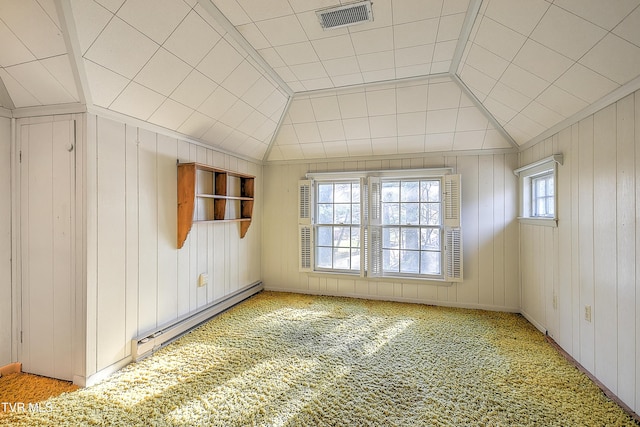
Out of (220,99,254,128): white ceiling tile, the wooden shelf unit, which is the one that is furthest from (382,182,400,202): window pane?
(220,99,254,128): white ceiling tile

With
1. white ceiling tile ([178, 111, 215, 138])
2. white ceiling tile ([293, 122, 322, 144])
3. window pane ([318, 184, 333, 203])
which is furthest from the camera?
window pane ([318, 184, 333, 203])

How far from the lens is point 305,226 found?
14.3ft

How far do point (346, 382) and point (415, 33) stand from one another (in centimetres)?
274

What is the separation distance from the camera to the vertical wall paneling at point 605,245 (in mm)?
1988

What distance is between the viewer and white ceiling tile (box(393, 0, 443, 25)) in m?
2.00

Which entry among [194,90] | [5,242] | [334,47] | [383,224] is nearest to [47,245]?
[5,242]

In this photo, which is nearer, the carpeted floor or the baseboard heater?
the carpeted floor

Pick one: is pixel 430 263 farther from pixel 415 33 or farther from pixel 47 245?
pixel 47 245

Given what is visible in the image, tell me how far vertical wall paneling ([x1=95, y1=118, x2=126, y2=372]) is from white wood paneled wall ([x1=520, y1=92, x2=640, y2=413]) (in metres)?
3.58

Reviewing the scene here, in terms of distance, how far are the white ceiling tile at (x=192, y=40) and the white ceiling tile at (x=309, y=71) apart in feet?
2.72

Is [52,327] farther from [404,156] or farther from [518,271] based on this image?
[518,271]

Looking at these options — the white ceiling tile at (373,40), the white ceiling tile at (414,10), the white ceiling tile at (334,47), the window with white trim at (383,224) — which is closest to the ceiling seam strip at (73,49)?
the white ceiling tile at (334,47)

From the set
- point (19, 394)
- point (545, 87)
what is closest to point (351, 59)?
point (545, 87)

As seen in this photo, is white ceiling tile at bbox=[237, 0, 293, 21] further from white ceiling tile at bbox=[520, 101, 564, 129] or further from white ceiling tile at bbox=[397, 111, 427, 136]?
white ceiling tile at bbox=[520, 101, 564, 129]
